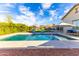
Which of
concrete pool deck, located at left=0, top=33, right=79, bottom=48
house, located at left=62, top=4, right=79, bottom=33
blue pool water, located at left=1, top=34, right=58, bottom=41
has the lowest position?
concrete pool deck, located at left=0, top=33, right=79, bottom=48

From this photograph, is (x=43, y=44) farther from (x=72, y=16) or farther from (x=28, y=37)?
(x=72, y=16)

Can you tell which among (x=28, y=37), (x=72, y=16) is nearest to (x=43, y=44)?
(x=28, y=37)

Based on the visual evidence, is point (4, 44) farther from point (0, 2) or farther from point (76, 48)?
point (76, 48)

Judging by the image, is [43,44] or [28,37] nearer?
[43,44]

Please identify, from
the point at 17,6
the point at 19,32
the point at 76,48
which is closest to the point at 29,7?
the point at 17,6

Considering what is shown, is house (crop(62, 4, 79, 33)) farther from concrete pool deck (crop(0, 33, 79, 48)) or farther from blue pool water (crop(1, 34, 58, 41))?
blue pool water (crop(1, 34, 58, 41))

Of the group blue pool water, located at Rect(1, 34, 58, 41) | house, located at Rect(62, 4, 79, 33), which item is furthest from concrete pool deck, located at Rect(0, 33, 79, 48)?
house, located at Rect(62, 4, 79, 33)

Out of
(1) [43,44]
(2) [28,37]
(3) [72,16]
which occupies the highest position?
(3) [72,16]

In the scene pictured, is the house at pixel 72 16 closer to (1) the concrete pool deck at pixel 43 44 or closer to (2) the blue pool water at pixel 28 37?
(1) the concrete pool deck at pixel 43 44

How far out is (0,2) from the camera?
824 centimetres

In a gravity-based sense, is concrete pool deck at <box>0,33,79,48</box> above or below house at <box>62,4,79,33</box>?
below

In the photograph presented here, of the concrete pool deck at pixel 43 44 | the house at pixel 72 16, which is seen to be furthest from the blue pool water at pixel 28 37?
the house at pixel 72 16

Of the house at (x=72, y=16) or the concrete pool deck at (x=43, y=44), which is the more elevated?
the house at (x=72, y=16)

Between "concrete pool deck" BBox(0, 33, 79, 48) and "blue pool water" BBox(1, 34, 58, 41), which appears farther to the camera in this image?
"blue pool water" BBox(1, 34, 58, 41)
